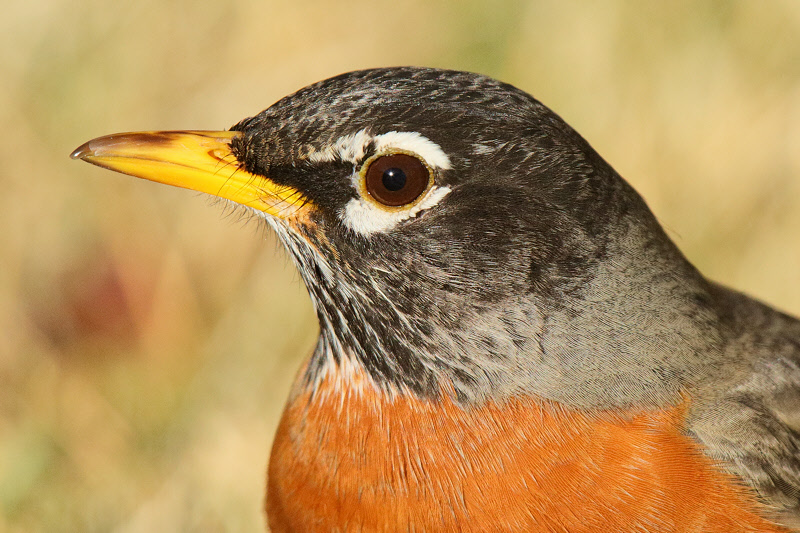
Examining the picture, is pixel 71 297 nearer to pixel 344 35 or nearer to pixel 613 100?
pixel 344 35

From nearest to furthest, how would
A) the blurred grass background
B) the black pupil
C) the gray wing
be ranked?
the black pupil, the gray wing, the blurred grass background

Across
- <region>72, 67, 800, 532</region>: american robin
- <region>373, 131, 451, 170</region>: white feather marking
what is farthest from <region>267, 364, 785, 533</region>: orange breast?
<region>373, 131, 451, 170</region>: white feather marking

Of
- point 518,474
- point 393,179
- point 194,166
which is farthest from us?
point 194,166

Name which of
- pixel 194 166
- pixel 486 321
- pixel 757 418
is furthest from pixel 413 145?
pixel 757 418

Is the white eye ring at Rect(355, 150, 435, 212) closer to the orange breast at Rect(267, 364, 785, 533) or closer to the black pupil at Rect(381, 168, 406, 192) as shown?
the black pupil at Rect(381, 168, 406, 192)

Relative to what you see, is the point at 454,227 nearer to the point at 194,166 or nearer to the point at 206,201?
the point at 194,166

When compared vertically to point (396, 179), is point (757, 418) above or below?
below
